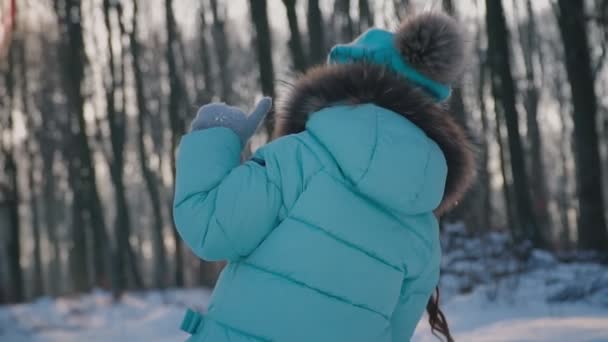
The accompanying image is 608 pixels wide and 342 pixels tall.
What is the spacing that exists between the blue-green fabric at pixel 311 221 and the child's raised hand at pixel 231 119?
0.09m

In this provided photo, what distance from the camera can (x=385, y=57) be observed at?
2033 mm

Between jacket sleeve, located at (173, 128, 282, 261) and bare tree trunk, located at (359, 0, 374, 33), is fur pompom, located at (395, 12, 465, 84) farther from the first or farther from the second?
bare tree trunk, located at (359, 0, 374, 33)

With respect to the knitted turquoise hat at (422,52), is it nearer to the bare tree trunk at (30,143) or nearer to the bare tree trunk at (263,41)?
the bare tree trunk at (263,41)

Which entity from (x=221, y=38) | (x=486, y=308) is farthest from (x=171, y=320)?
(x=221, y=38)

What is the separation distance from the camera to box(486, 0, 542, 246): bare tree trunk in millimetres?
11219

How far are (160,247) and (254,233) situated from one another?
22.5 metres

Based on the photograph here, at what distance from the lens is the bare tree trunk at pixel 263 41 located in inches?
393

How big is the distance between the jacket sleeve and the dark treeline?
18.0ft

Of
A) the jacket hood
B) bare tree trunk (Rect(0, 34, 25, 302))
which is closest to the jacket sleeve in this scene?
the jacket hood

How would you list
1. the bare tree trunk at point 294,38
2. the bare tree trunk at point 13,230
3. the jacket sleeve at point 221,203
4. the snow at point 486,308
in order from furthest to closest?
the bare tree trunk at point 13,230, the bare tree trunk at point 294,38, the snow at point 486,308, the jacket sleeve at point 221,203

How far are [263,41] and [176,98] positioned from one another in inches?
357

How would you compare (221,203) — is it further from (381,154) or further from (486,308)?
(486,308)

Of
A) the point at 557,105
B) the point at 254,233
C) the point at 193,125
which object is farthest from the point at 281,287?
the point at 557,105

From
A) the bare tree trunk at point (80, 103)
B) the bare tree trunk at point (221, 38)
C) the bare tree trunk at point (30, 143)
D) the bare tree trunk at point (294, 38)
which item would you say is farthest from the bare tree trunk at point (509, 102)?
the bare tree trunk at point (30, 143)
